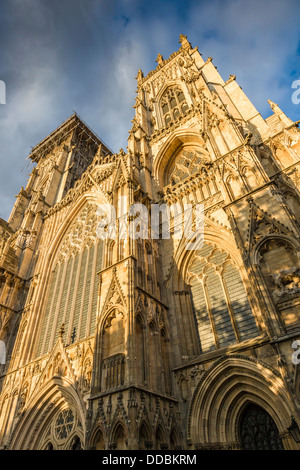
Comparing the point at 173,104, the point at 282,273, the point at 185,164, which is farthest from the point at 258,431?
the point at 173,104

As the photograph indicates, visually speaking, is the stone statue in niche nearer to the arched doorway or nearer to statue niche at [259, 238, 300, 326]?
statue niche at [259, 238, 300, 326]

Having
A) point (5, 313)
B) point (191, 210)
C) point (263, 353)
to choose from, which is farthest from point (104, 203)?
point (263, 353)

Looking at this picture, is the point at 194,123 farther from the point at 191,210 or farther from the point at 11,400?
the point at 11,400

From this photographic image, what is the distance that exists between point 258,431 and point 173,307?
4495 mm

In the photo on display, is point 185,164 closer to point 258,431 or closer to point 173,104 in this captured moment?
point 173,104

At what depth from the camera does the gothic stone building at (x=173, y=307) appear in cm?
767

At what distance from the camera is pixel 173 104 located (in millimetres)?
21734

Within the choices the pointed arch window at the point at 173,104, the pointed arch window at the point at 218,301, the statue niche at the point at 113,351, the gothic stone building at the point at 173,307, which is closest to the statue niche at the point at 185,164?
the gothic stone building at the point at 173,307

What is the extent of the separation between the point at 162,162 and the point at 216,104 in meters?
4.31

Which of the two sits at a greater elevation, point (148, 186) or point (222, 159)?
point (148, 186)

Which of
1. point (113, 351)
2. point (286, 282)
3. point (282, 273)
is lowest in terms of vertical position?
point (113, 351)

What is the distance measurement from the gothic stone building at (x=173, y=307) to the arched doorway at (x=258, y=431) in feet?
0.10

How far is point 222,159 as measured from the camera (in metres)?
11.6

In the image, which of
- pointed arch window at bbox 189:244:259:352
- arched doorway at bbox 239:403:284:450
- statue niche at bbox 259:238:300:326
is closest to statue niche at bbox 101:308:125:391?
pointed arch window at bbox 189:244:259:352
